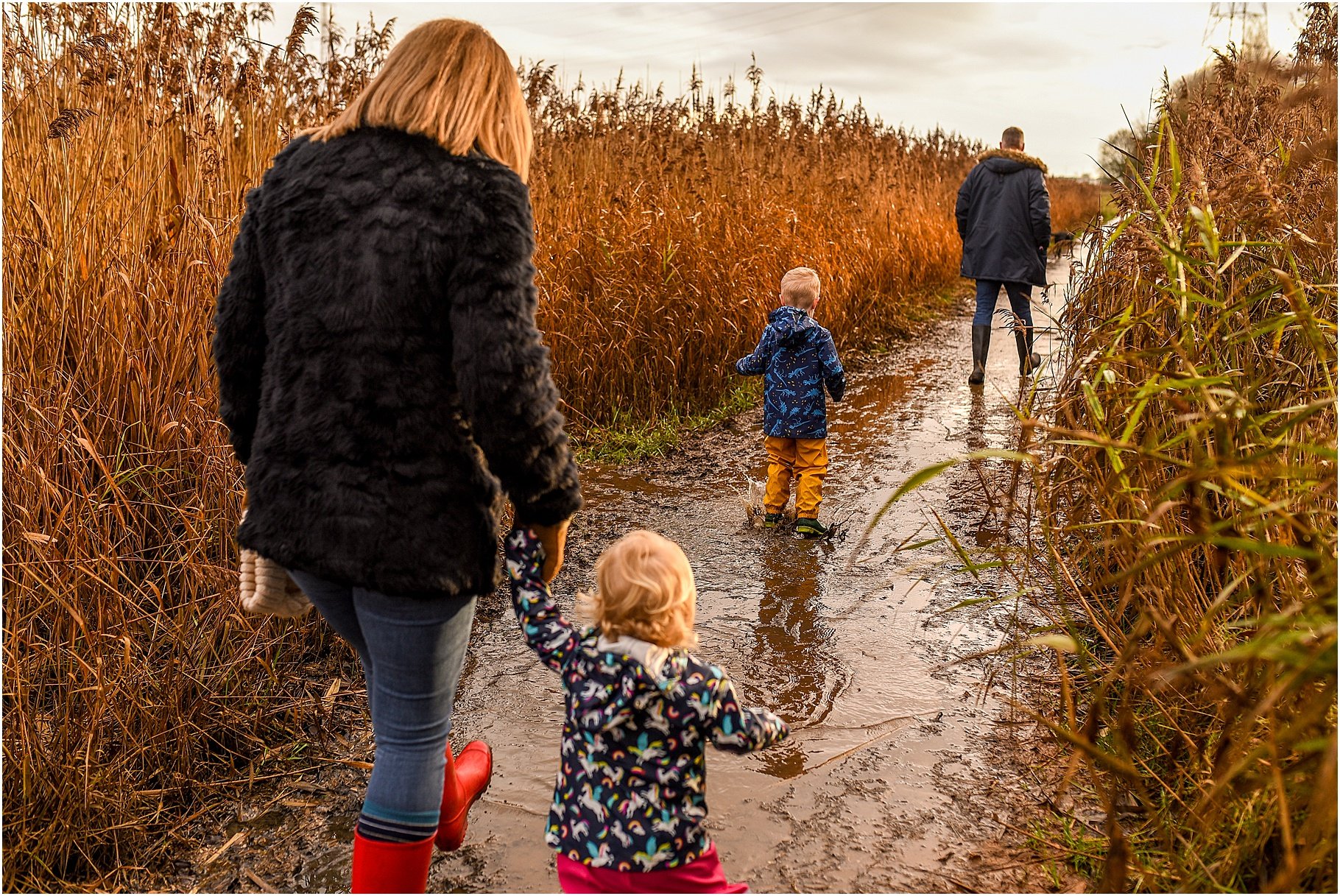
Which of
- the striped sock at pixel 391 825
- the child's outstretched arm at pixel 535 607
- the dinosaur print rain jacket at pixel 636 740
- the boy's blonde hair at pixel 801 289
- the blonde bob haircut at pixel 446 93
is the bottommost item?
the striped sock at pixel 391 825

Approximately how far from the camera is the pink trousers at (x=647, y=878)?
6.30ft

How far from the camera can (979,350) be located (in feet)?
25.5

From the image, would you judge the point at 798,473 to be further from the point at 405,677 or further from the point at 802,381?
Answer: the point at 405,677

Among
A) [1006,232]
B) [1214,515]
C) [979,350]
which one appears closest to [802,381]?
[1214,515]

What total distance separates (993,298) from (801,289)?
370 centimetres

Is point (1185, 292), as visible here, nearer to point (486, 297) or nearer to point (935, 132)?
point (486, 297)

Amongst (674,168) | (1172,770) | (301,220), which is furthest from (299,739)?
(674,168)

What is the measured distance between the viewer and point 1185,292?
92.7 inches

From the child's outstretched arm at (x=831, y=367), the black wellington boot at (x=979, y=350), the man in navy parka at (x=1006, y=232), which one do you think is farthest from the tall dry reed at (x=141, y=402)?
the man in navy parka at (x=1006, y=232)

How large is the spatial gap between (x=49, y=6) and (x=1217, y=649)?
529cm

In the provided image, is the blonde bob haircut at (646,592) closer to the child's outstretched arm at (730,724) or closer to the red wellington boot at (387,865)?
the child's outstretched arm at (730,724)

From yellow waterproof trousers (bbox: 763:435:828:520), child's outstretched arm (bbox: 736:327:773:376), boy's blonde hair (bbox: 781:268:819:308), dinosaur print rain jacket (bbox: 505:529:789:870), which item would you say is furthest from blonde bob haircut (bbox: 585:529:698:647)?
boy's blonde hair (bbox: 781:268:819:308)

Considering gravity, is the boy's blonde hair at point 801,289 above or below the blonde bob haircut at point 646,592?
above

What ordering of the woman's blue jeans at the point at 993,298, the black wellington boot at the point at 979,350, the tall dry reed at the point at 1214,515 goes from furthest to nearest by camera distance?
1. the woman's blue jeans at the point at 993,298
2. the black wellington boot at the point at 979,350
3. the tall dry reed at the point at 1214,515
